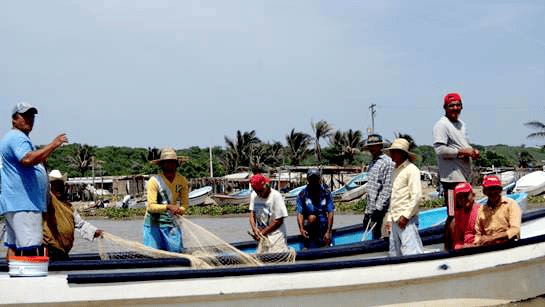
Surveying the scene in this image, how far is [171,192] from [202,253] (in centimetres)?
81

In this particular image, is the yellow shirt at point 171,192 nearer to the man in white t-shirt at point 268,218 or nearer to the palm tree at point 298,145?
the man in white t-shirt at point 268,218

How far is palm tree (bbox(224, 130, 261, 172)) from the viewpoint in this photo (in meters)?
54.8

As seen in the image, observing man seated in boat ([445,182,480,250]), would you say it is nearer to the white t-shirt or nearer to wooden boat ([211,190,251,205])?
the white t-shirt

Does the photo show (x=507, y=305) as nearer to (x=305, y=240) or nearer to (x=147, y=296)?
(x=305, y=240)

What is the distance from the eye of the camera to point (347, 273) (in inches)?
218

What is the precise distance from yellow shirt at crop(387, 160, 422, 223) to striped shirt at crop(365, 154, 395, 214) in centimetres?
95

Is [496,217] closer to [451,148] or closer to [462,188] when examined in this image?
[462,188]

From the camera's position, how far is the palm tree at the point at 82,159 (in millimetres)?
60044

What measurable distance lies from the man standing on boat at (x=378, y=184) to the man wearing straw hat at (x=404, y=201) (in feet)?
2.75

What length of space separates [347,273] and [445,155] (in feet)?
5.46

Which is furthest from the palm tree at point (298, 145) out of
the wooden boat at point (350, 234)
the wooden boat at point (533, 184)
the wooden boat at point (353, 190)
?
the wooden boat at point (350, 234)

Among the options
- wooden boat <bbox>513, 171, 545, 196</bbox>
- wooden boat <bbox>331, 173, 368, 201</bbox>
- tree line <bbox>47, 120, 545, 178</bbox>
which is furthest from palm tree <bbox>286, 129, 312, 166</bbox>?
wooden boat <bbox>513, 171, 545, 196</bbox>

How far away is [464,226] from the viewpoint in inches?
236

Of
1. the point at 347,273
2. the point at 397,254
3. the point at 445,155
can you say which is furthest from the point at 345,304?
the point at 445,155
